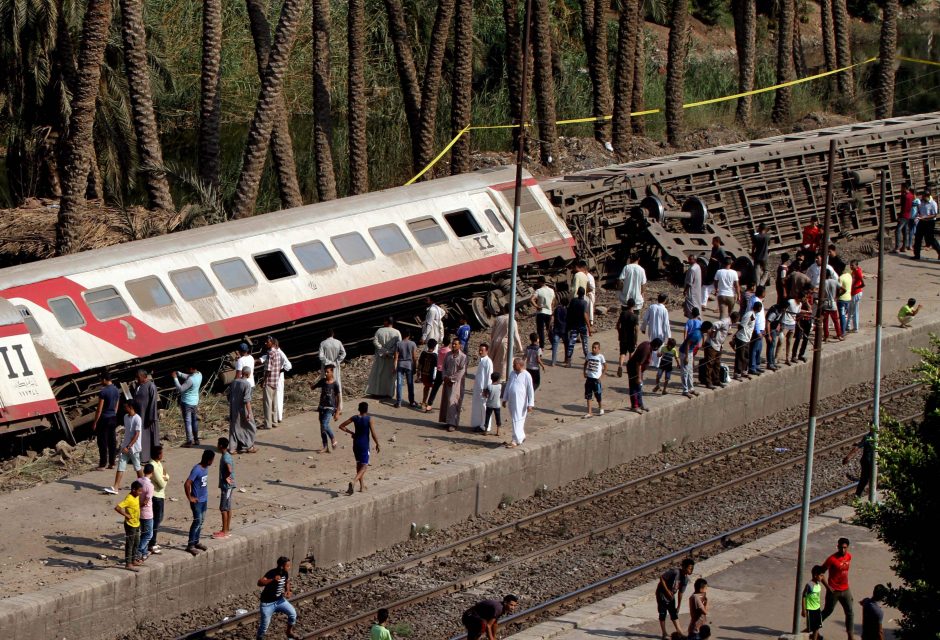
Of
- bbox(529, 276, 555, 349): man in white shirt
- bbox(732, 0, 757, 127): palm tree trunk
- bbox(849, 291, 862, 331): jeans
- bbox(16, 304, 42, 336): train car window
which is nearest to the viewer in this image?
bbox(16, 304, 42, 336): train car window

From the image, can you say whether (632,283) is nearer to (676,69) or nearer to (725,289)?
(725,289)

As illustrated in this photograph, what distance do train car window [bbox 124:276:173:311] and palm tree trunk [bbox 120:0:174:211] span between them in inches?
227

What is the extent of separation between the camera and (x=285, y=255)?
23844 mm

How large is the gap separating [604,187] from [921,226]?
7896 millimetres

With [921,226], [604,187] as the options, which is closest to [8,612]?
[604,187]

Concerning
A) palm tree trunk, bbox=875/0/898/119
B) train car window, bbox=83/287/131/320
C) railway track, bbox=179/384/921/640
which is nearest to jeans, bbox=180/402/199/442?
train car window, bbox=83/287/131/320

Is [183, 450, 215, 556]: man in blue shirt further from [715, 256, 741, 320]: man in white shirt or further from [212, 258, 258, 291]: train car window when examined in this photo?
[715, 256, 741, 320]: man in white shirt

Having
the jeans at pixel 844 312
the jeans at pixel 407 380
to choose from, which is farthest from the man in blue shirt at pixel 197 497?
the jeans at pixel 844 312

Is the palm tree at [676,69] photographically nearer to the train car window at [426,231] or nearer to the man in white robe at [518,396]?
the train car window at [426,231]

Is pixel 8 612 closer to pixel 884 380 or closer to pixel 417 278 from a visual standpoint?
pixel 417 278

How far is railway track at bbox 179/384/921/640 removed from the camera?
17406 millimetres

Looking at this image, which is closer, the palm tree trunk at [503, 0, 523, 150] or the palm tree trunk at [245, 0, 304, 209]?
the palm tree trunk at [245, 0, 304, 209]

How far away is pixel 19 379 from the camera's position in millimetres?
20016

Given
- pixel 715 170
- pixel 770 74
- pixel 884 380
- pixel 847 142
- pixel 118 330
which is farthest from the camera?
pixel 770 74
